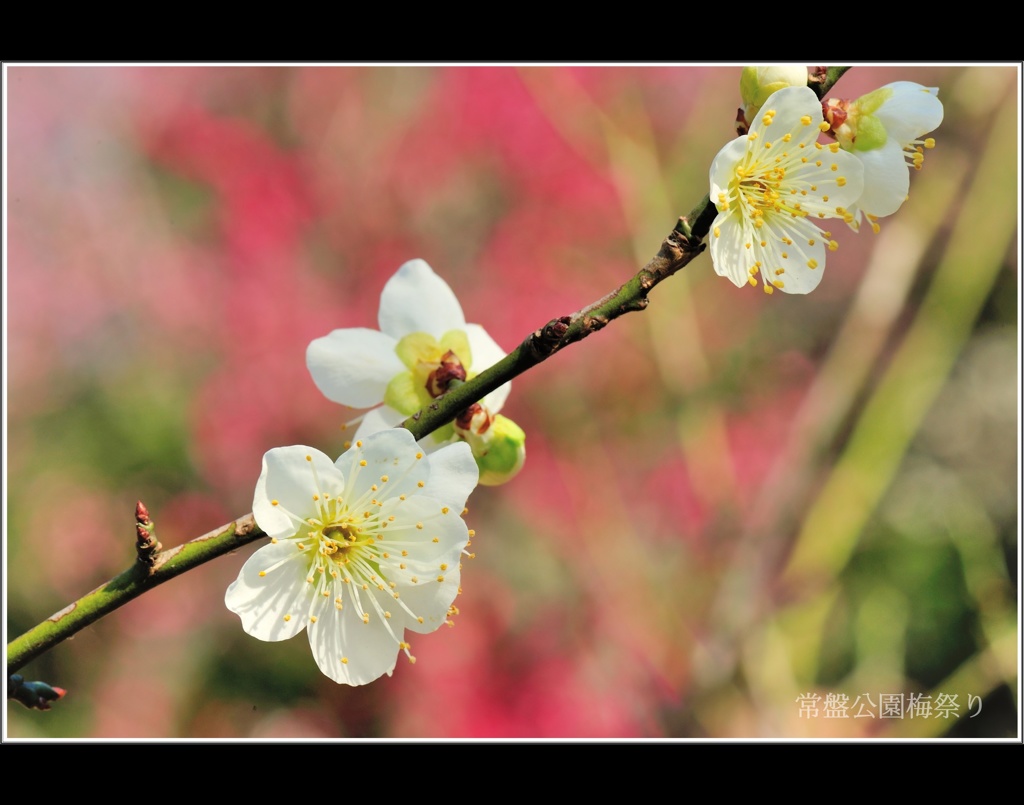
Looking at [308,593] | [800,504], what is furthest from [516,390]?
[308,593]

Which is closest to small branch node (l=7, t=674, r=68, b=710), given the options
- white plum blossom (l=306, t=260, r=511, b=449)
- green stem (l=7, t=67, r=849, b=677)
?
green stem (l=7, t=67, r=849, b=677)

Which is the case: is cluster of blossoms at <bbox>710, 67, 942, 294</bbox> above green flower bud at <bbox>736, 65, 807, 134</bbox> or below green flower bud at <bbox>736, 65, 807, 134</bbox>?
below

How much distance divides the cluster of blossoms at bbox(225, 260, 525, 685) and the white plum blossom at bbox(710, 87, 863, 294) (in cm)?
17

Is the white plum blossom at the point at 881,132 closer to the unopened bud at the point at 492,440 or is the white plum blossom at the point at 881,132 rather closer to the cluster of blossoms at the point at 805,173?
the cluster of blossoms at the point at 805,173

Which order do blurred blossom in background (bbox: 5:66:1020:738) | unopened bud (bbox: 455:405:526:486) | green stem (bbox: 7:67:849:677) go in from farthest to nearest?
1. blurred blossom in background (bbox: 5:66:1020:738)
2. unopened bud (bbox: 455:405:526:486)
3. green stem (bbox: 7:67:849:677)

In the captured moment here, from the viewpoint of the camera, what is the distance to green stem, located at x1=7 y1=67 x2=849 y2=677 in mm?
398

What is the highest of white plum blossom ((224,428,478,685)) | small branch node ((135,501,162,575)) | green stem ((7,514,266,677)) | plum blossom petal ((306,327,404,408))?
plum blossom petal ((306,327,404,408))

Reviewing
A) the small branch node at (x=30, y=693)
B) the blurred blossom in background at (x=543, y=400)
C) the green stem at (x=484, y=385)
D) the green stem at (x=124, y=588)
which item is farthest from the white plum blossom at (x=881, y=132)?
the blurred blossom in background at (x=543, y=400)

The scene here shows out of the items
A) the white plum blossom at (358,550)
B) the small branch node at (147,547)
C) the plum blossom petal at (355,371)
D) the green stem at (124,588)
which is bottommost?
the white plum blossom at (358,550)

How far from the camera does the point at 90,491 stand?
1453 mm

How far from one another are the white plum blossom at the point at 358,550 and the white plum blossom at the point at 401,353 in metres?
0.08

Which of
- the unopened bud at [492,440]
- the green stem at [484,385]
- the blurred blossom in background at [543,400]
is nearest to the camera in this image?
the green stem at [484,385]

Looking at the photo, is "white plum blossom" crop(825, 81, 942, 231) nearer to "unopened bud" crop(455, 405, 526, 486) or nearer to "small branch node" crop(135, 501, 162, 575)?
"unopened bud" crop(455, 405, 526, 486)

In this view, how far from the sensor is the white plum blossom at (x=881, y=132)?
0.50m
